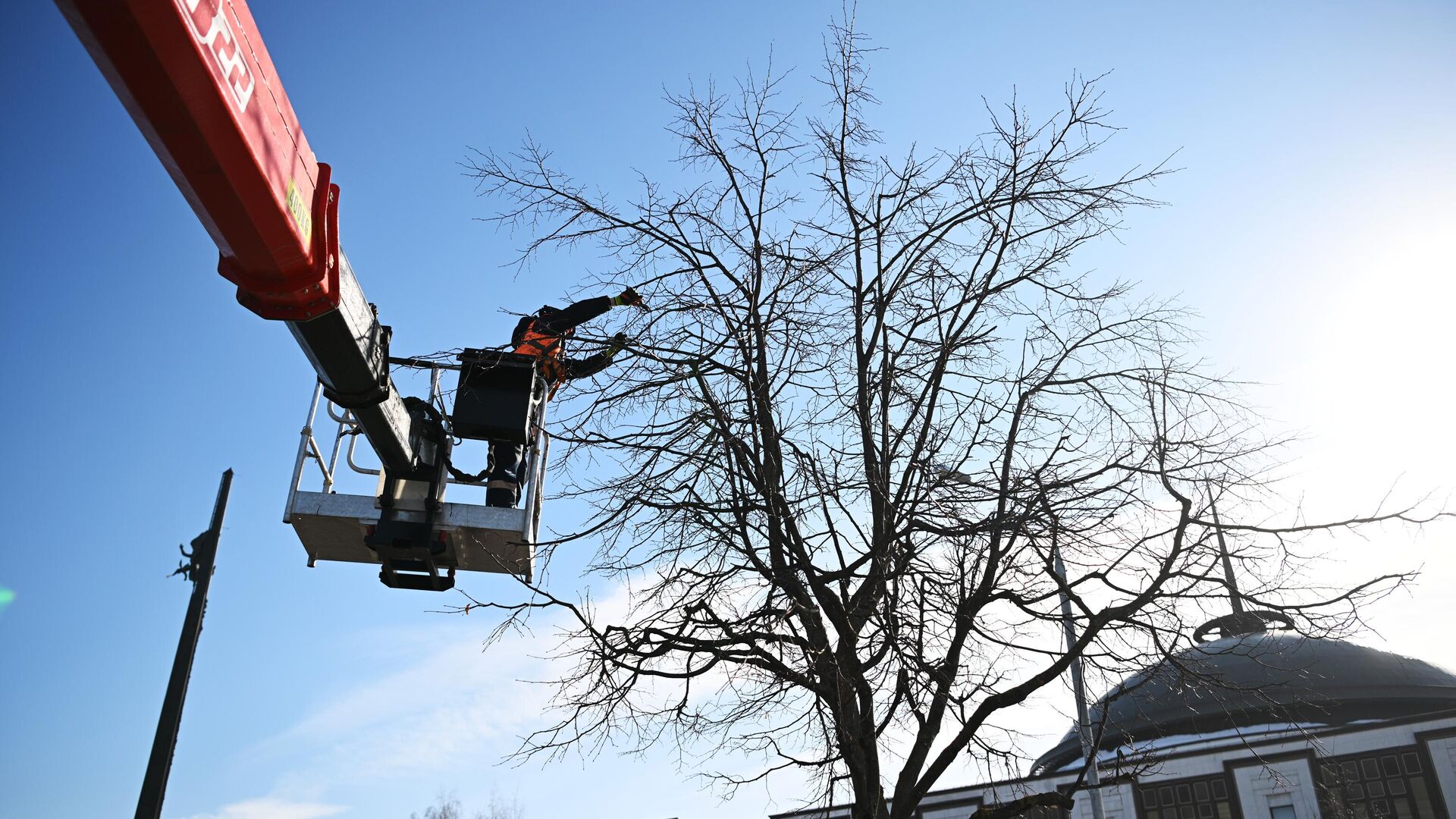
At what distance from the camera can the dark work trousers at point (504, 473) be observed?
8.05 meters

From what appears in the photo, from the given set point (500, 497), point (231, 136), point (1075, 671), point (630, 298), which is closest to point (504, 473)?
point (500, 497)

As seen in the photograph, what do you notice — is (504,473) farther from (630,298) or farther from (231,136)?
(231,136)

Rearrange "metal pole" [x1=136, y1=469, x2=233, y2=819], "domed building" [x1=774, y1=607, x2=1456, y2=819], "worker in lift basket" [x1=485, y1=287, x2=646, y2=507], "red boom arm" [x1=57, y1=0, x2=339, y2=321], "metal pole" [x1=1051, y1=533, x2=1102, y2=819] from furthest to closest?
"domed building" [x1=774, y1=607, x2=1456, y2=819], "metal pole" [x1=136, y1=469, x2=233, y2=819], "worker in lift basket" [x1=485, y1=287, x2=646, y2=507], "metal pole" [x1=1051, y1=533, x2=1102, y2=819], "red boom arm" [x1=57, y1=0, x2=339, y2=321]

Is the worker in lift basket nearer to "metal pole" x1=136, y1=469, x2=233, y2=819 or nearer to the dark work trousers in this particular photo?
the dark work trousers

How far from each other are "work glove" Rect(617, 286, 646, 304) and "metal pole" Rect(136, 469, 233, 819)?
529 centimetres

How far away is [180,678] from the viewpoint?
977cm

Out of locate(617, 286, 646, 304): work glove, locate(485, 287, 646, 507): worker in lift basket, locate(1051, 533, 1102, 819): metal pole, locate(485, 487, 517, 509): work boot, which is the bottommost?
locate(1051, 533, 1102, 819): metal pole

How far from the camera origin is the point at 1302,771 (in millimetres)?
39469

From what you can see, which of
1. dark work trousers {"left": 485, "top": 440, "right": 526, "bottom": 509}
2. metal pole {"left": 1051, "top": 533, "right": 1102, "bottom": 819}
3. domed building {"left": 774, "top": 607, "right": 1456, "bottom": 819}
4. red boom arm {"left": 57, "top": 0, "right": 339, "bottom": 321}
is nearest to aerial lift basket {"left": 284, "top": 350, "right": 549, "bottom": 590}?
dark work trousers {"left": 485, "top": 440, "right": 526, "bottom": 509}

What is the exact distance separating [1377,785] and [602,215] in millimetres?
42775

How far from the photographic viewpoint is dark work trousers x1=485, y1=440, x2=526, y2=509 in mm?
8047

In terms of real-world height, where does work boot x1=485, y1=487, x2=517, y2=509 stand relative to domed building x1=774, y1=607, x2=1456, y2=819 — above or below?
below

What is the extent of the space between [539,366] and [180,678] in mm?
4992

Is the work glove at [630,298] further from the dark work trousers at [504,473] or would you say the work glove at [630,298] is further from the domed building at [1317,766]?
the domed building at [1317,766]
